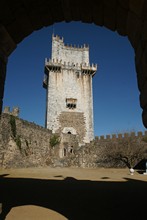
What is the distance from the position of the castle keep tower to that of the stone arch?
23917 mm

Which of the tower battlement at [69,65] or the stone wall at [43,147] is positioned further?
the tower battlement at [69,65]

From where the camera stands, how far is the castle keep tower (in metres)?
26.9

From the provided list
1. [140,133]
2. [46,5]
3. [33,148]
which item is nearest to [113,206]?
[46,5]

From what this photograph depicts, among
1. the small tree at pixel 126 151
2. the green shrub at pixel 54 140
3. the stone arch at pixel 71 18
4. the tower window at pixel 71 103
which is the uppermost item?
the tower window at pixel 71 103

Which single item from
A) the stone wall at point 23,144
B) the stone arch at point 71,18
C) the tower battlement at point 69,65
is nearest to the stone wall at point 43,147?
the stone wall at point 23,144

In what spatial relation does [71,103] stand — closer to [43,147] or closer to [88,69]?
[88,69]

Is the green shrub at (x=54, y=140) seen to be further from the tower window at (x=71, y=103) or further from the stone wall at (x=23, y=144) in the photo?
the tower window at (x=71, y=103)

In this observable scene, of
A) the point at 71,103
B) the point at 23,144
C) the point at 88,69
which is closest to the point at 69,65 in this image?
the point at 88,69

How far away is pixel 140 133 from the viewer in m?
20.5

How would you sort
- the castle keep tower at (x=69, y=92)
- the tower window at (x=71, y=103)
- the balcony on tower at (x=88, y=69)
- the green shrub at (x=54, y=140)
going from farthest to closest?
the balcony on tower at (x=88, y=69) < the tower window at (x=71, y=103) < the castle keep tower at (x=69, y=92) < the green shrub at (x=54, y=140)

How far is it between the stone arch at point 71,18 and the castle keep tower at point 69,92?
2392cm

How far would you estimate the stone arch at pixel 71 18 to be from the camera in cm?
226

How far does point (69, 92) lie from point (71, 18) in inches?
1026

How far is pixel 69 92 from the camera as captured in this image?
28984 millimetres
